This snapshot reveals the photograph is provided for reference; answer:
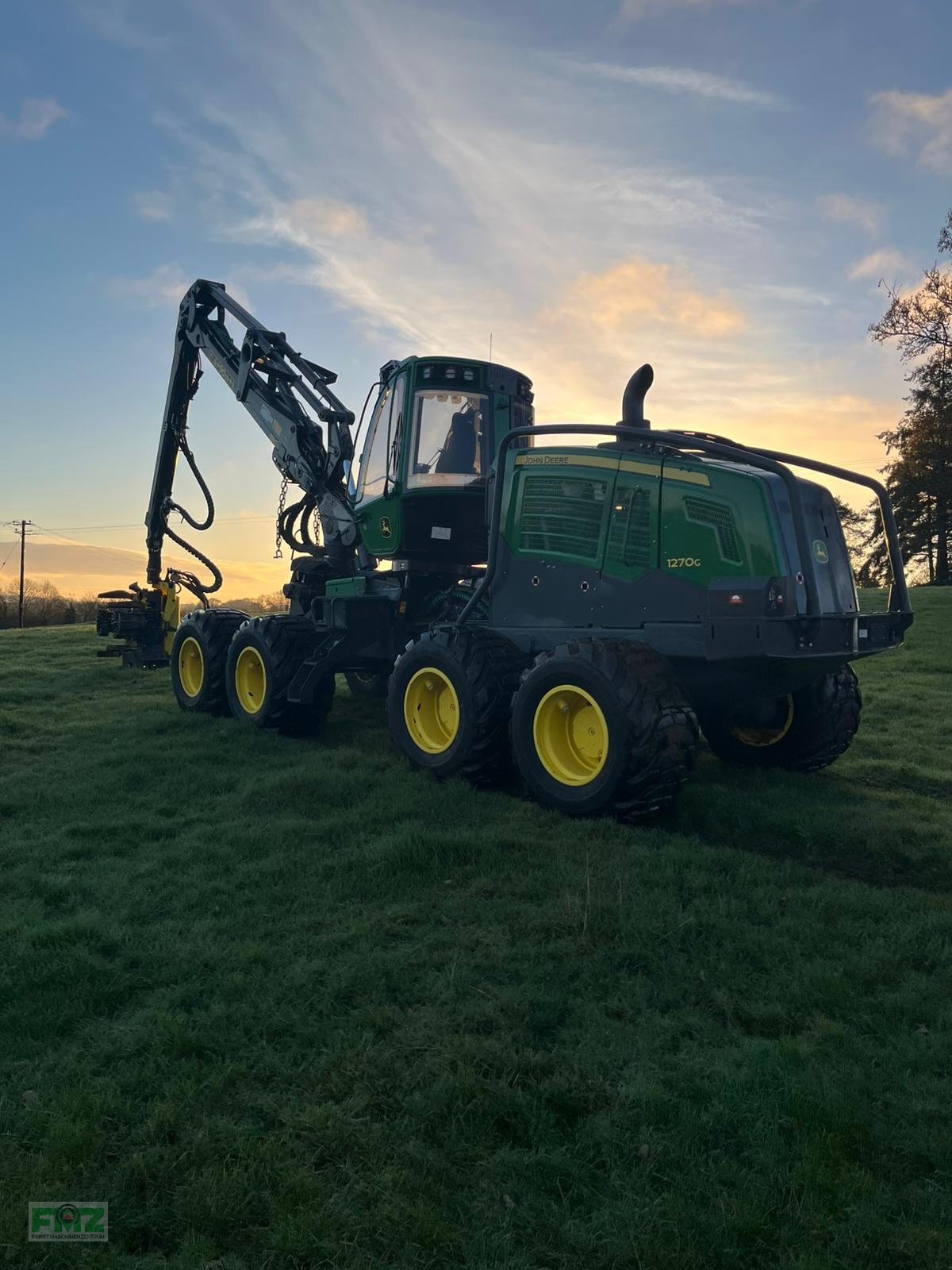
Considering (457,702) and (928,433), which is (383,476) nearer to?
(457,702)

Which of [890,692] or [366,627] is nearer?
[366,627]

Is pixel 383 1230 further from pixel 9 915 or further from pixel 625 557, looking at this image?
pixel 625 557

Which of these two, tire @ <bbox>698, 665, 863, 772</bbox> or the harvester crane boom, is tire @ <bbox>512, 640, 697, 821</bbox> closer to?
tire @ <bbox>698, 665, 863, 772</bbox>

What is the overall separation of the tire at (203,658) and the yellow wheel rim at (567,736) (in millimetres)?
6260

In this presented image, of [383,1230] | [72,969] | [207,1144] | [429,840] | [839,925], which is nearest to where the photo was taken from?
[383,1230]

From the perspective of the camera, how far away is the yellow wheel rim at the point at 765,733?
9617mm

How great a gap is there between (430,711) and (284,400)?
6.77 m

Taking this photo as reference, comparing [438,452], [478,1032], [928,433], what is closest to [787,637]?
[478,1032]

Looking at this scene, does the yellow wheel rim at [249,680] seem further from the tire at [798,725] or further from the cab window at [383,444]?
the tire at [798,725]

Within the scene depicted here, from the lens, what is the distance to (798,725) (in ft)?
31.4

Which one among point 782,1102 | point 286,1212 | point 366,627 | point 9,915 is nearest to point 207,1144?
point 286,1212

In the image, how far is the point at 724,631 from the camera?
7391 millimetres

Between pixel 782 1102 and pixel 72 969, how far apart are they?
3587mm

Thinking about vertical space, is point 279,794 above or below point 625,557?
below
